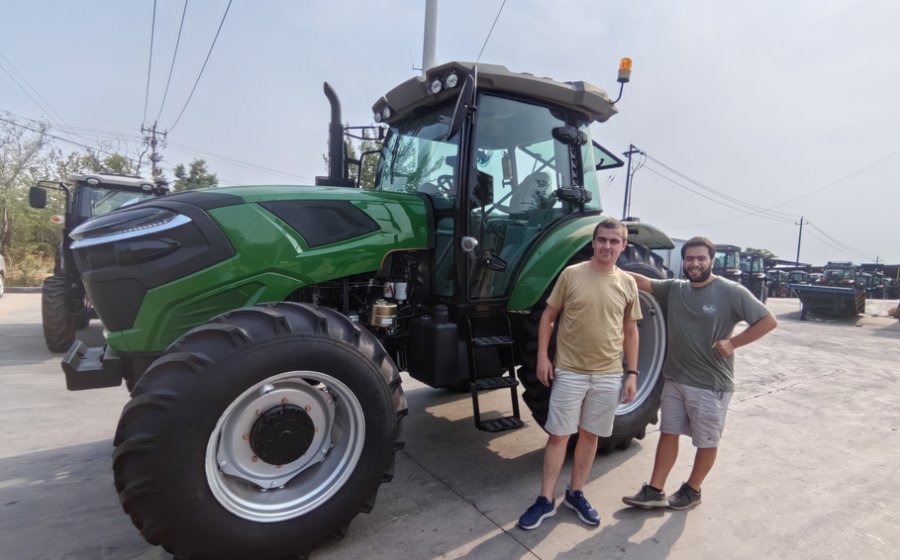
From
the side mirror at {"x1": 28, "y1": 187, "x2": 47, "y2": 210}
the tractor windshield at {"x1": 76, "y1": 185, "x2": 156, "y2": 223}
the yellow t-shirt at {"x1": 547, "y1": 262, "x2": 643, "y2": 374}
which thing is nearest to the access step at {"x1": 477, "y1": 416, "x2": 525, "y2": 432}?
the yellow t-shirt at {"x1": 547, "y1": 262, "x2": 643, "y2": 374}

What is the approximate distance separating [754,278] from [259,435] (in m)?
20.9

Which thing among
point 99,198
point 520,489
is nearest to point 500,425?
point 520,489

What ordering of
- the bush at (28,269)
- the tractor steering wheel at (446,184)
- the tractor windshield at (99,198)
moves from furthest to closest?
1. the bush at (28,269)
2. the tractor windshield at (99,198)
3. the tractor steering wheel at (446,184)

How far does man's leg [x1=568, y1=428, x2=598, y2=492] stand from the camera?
8.11 feet

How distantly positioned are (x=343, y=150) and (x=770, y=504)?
3.45 meters

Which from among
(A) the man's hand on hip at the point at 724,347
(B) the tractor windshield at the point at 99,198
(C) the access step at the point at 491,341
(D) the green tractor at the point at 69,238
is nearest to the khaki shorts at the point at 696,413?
(A) the man's hand on hip at the point at 724,347

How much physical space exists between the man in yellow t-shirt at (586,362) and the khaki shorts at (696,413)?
1.21 feet

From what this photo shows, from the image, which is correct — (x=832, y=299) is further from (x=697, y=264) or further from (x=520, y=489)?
(x=520, y=489)

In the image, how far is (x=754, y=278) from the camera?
18547 mm

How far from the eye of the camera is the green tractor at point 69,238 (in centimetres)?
613

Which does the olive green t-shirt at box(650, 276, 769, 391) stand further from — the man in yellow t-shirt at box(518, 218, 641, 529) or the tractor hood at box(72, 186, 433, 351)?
the tractor hood at box(72, 186, 433, 351)

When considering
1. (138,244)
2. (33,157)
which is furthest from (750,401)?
(33,157)

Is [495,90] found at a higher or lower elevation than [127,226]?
higher

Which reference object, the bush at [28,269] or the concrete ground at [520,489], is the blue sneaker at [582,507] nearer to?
the concrete ground at [520,489]
